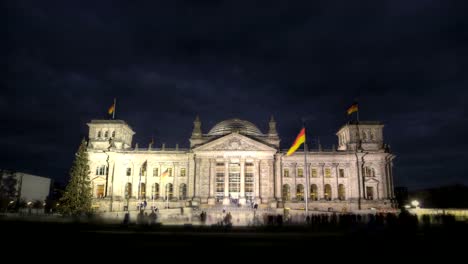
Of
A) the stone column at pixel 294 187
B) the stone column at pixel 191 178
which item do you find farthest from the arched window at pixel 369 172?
the stone column at pixel 191 178

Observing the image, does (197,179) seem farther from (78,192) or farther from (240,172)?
(78,192)

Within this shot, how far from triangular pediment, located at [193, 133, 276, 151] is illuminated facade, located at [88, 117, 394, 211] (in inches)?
8.9

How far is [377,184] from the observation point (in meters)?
81.9

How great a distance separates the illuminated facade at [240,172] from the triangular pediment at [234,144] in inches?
8.9

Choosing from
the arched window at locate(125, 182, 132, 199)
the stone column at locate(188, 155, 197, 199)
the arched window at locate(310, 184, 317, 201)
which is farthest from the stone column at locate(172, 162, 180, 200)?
the arched window at locate(310, 184, 317, 201)


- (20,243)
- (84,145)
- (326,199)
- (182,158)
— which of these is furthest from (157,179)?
(20,243)

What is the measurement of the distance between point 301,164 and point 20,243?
6707cm

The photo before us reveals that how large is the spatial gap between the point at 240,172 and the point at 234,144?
6438 millimetres

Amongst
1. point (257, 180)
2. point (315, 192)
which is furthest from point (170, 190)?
point (315, 192)

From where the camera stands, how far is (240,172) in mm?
79688

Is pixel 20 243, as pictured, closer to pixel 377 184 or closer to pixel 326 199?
pixel 326 199

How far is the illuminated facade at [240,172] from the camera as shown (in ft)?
261

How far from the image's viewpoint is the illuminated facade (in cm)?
7944

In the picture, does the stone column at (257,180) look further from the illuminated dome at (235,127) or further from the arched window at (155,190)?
the arched window at (155,190)
